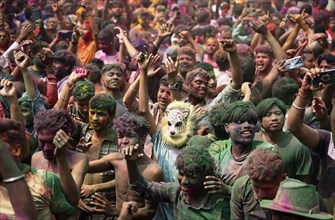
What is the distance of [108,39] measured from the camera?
41.6 ft

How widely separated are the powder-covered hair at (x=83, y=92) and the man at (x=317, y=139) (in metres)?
1.99

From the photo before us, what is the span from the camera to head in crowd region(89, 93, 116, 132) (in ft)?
25.5

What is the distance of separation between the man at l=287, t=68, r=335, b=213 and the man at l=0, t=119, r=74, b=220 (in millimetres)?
2365

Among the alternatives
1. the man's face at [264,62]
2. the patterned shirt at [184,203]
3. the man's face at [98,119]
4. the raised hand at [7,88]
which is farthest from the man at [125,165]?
the man's face at [264,62]

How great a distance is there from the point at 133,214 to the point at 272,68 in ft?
12.0

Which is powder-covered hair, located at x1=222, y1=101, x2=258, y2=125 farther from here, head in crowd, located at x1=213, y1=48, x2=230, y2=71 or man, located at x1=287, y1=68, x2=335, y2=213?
head in crowd, located at x1=213, y1=48, x2=230, y2=71

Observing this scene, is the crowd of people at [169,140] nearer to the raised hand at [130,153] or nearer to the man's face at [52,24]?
the raised hand at [130,153]

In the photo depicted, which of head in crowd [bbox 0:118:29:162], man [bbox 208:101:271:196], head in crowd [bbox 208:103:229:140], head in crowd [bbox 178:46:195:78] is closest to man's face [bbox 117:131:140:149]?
man [bbox 208:101:271:196]

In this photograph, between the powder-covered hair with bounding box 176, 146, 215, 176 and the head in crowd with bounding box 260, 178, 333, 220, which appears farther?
the powder-covered hair with bounding box 176, 146, 215, 176

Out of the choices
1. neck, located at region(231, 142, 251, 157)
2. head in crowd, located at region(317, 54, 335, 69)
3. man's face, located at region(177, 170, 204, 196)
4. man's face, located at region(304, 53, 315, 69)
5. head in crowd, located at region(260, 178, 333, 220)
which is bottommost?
man's face, located at region(177, 170, 204, 196)

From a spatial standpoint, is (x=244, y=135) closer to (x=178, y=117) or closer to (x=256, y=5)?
(x=178, y=117)

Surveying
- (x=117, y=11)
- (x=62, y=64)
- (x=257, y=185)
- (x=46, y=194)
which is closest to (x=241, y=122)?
(x=257, y=185)

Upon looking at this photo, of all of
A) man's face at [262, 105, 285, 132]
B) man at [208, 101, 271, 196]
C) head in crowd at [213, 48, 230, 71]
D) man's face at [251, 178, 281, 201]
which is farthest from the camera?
head in crowd at [213, 48, 230, 71]

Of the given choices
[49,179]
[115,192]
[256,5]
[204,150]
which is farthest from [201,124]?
[256,5]
